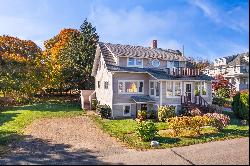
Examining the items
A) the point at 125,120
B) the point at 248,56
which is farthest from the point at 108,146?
the point at 248,56

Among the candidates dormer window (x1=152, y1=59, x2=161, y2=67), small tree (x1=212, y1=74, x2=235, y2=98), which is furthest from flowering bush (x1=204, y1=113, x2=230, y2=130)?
small tree (x1=212, y1=74, x2=235, y2=98)

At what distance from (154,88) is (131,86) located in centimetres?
259

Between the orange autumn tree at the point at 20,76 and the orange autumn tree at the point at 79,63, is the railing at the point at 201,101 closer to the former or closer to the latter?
the orange autumn tree at the point at 79,63

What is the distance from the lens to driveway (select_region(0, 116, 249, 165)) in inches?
607

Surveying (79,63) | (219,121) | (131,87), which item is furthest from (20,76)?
(219,121)

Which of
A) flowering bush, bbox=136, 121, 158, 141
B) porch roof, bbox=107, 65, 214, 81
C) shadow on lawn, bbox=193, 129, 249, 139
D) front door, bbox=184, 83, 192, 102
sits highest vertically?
porch roof, bbox=107, 65, 214, 81

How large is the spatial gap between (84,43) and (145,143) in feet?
101

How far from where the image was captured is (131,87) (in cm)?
3394

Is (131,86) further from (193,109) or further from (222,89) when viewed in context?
(222,89)

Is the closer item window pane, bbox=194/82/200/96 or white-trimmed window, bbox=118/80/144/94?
white-trimmed window, bbox=118/80/144/94

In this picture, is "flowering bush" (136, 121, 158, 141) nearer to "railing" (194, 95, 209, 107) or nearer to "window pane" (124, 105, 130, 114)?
"window pane" (124, 105, 130, 114)

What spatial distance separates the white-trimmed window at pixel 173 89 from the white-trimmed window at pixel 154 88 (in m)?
0.99

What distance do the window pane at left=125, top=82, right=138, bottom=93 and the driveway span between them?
8.33 metres

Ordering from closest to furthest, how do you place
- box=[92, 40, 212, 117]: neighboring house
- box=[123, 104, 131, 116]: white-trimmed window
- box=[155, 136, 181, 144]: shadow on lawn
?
1. box=[155, 136, 181, 144]: shadow on lawn
2. box=[92, 40, 212, 117]: neighboring house
3. box=[123, 104, 131, 116]: white-trimmed window
